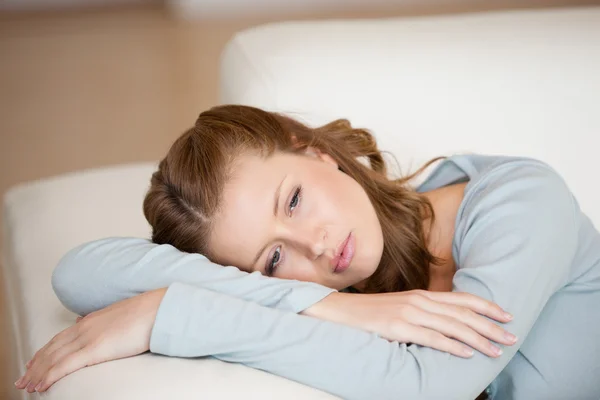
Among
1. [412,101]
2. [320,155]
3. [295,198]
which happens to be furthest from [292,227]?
[412,101]

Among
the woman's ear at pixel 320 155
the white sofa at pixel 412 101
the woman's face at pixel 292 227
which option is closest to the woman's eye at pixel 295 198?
the woman's face at pixel 292 227

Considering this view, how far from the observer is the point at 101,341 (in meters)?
1.07

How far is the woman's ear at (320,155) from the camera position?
142cm

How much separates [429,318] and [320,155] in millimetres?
444

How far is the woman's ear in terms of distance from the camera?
1416 millimetres

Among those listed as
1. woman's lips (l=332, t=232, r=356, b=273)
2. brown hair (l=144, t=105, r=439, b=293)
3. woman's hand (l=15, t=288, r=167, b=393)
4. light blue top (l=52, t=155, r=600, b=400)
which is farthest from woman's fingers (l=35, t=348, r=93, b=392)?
woman's lips (l=332, t=232, r=356, b=273)

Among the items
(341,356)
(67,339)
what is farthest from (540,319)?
(67,339)

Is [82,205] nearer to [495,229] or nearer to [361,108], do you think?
[361,108]

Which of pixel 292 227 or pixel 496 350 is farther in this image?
pixel 292 227

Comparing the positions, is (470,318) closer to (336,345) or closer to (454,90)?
(336,345)

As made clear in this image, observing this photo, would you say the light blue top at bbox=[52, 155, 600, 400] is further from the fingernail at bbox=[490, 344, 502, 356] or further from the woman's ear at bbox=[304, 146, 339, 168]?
the woman's ear at bbox=[304, 146, 339, 168]

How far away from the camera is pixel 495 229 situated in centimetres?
123

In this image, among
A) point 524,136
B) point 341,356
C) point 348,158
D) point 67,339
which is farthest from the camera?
point 524,136

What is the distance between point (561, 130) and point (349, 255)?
0.59 m
